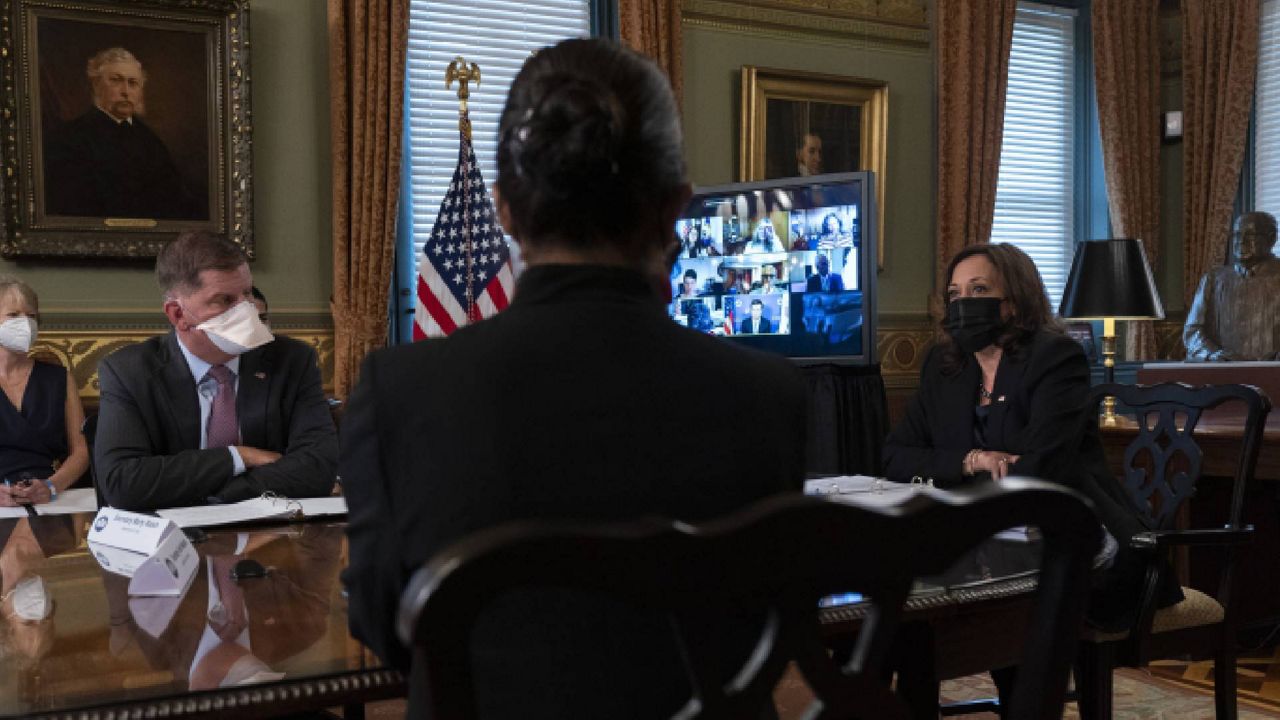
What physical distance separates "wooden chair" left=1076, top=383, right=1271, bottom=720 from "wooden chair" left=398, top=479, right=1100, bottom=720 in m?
1.84

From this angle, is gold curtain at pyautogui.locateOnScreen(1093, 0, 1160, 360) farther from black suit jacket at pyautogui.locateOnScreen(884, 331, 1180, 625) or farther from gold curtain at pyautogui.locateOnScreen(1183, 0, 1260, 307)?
black suit jacket at pyautogui.locateOnScreen(884, 331, 1180, 625)

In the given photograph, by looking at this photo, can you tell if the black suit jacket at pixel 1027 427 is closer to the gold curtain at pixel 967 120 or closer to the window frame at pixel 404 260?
the window frame at pixel 404 260

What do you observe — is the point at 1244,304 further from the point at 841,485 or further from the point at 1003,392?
the point at 841,485

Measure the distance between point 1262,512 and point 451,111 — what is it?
4.53m

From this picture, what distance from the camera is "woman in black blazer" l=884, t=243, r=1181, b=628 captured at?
312 centimetres

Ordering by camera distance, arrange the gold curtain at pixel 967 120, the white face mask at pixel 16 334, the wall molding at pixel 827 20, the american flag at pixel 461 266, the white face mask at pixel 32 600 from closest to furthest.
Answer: the white face mask at pixel 32 600, the white face mask at pixel 16 334, the american flag at pixel 461 266, the wall molding at pixel 827 20, the gold curtain at pixel 967 120

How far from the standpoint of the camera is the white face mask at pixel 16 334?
473 cm

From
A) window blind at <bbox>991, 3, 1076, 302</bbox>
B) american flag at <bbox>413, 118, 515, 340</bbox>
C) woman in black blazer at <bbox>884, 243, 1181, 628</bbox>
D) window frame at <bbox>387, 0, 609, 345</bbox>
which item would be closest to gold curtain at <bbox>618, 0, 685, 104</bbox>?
window frame at <bbox>387, 0, 609, 345</bbox>

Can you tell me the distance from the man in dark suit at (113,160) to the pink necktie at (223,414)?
290 centimetres

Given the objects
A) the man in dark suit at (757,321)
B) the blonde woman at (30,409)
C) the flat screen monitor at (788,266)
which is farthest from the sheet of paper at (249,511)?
the man in dark suit at (757,321)

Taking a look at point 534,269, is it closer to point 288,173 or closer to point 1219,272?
point 288,173

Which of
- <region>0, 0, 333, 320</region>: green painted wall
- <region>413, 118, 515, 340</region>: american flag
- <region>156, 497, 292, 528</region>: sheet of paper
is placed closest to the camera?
<region>156, 497, 292, 528</region>: sheet of paper

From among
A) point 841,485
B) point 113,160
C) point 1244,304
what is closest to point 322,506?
point 841,485

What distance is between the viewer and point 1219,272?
26.4 ft
